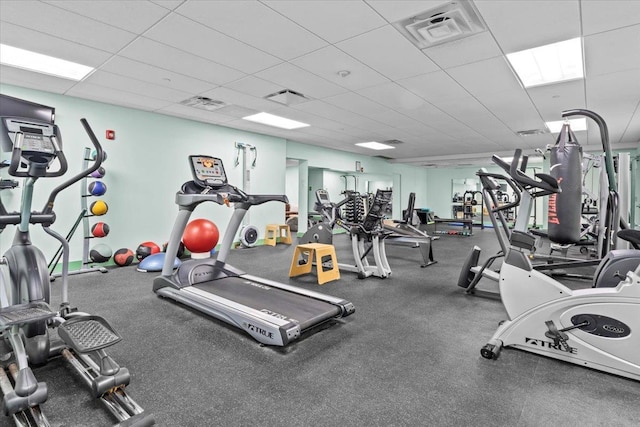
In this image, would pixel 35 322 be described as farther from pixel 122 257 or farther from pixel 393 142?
pixel 393 142

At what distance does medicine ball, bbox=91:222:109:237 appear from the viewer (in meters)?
4.61

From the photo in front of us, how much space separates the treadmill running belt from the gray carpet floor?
0.16 meters

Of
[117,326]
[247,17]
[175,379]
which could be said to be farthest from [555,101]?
[117,326]

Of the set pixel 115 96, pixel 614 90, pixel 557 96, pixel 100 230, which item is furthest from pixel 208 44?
pixel 614 90

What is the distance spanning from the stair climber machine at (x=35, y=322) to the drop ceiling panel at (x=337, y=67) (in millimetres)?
2216

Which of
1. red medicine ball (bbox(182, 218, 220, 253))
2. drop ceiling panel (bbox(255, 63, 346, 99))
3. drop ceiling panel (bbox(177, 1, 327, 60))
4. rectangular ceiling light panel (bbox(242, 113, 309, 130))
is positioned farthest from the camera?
rectangular ceiling light panel (bbox(242, 113, 309, 130))

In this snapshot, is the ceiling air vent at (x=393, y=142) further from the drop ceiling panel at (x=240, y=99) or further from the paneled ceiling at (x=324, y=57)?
the drop ceiling panel at (x=240, y=99)

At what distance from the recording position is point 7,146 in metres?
1.95

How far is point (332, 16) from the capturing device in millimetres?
2541

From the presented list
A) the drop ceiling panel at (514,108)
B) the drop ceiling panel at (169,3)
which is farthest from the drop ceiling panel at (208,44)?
the drop ceiling panel at (514,108)

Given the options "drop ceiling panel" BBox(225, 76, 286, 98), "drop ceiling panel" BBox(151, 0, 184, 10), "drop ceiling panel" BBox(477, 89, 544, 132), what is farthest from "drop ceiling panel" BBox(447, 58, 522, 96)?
"drop ceiling panel" BBox(151, 0, 184, 10)

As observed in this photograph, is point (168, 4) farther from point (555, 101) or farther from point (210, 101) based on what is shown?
point (555, 101)

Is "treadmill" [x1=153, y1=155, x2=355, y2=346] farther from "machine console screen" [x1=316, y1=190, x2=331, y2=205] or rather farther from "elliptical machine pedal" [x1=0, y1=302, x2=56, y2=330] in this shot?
"machine console screen" [x1=316, y1=190, x2=331, y2=205]

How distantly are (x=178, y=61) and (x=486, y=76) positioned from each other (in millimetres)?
3512
